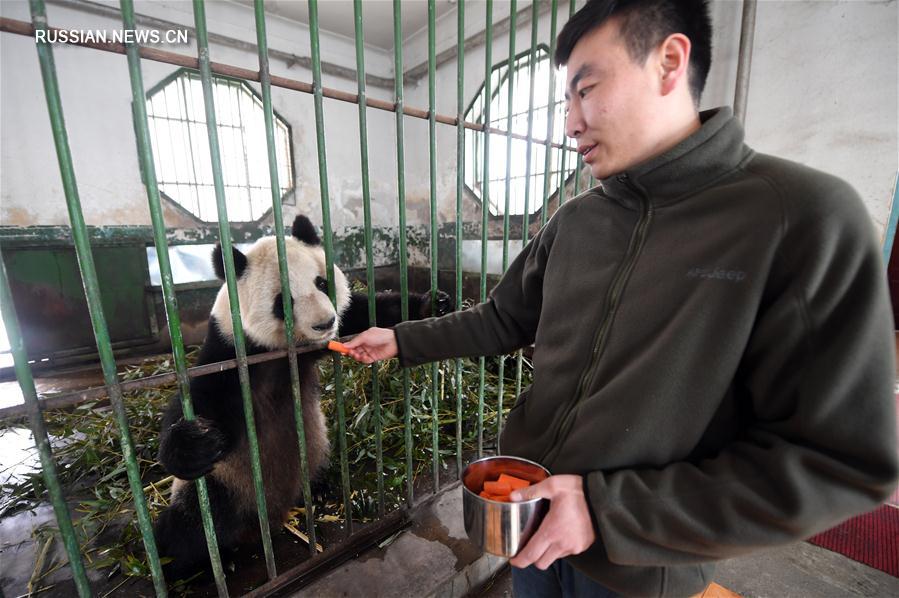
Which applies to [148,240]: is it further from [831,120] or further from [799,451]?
[831,120]

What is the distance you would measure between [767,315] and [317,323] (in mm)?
1568

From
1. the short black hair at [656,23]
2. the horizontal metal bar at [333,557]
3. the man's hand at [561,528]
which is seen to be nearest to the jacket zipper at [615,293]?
the man's hand at [561,528]

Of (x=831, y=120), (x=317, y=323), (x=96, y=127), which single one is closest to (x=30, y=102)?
(x=96, y=127)

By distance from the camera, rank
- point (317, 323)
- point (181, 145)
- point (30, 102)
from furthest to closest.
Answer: point (181, 145) → point (30, 102) → point (317, 323)

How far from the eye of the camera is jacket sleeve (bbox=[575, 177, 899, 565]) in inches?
26.5

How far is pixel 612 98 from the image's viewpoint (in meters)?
1.00

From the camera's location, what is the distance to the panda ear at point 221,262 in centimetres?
173

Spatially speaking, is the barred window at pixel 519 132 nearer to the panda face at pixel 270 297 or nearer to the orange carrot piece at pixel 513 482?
the panda face at pixel 270 297

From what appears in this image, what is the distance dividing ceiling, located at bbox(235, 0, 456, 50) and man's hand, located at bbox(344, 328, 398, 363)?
21.0 feet

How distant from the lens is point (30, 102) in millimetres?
4977

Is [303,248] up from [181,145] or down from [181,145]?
down

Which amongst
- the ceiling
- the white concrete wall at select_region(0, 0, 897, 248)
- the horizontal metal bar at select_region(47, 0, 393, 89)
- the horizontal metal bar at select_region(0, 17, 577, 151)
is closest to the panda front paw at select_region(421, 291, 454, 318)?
the horizontal metal bar at select_region(0, 17, 577, 151)

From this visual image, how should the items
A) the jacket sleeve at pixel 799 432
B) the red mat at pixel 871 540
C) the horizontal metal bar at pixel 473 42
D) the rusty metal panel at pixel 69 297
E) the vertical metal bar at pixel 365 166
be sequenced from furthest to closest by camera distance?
1. the horizontal metal bar at pixel 473 42
2. the rusty metal panel at pixel 69 297
3. the red mat at pixel 871 540
4. the vertical metal bar at pixel 365 166
5. the jacket sleeve at pixel 799 432

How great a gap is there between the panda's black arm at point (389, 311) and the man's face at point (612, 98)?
1227 millimetres
